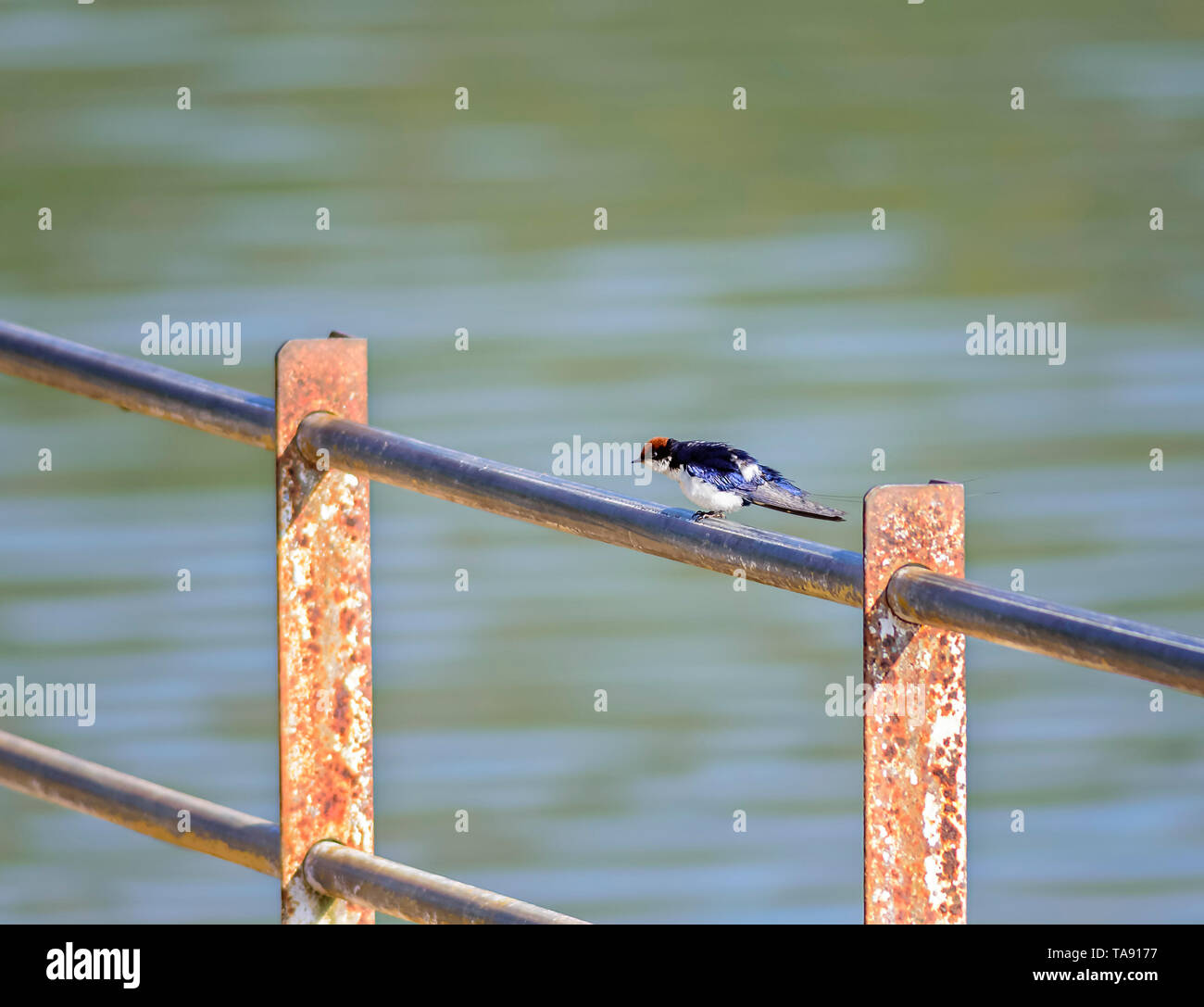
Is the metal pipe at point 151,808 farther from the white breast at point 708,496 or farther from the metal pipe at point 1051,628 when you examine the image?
the white breast at point 708,496

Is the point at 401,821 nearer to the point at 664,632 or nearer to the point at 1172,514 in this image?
the point at 664,632

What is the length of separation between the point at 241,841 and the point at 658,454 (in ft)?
4.54

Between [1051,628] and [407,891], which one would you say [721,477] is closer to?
[407,891]

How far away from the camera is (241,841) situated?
146 centimetres

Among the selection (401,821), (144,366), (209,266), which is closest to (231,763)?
(401,821)

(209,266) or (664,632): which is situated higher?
(209,266)

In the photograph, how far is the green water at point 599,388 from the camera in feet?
16.8

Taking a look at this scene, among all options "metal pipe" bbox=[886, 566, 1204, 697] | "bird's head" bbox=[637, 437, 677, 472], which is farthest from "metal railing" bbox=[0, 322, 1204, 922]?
"bird's head" bbox=[637, 437, 677, 472]

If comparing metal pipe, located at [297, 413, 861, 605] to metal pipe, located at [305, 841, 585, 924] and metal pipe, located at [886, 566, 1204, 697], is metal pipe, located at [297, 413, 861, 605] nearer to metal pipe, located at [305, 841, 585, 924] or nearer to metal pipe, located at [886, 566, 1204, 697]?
metal pipe, located at [886, 566, 1204, 697]

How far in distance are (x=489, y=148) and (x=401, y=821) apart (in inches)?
89.5

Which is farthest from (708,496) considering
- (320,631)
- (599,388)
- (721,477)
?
(599,388)

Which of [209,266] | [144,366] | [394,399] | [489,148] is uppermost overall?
[489,148]

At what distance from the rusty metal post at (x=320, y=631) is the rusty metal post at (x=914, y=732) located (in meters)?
0.51

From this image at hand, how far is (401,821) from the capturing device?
16.7ft
